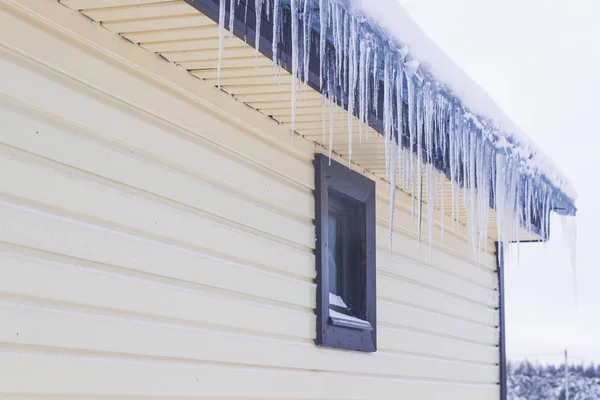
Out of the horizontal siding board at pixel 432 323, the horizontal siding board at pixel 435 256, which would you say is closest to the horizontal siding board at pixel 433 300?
the horizontal siding board at pixel 432 323

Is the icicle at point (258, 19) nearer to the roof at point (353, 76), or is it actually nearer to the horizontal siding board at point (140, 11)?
the roof at point (353, 76)

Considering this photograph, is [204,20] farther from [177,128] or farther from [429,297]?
[429,297]

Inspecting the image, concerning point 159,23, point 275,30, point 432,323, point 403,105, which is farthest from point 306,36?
point 432,323

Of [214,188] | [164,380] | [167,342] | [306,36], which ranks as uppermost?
[306,36]

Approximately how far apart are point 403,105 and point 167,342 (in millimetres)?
1923

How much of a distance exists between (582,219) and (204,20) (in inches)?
198

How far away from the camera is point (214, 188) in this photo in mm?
4355

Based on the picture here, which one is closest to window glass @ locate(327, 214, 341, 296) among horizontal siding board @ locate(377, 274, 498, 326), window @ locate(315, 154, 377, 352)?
window @ locate(315, 154, 377, 352)

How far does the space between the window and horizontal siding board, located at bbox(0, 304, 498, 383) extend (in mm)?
158

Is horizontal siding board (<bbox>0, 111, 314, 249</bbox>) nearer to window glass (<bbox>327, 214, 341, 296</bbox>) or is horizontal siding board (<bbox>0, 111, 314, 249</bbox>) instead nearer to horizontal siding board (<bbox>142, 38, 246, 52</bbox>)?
horizontal siding board (<bbox>142, 38, 246, 52</bbox>)

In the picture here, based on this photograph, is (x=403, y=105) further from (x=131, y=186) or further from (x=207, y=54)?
(x=131, y=186)

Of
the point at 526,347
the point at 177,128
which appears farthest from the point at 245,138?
the point at 526,347

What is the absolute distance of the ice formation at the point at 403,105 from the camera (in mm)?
3889

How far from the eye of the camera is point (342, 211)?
5.80 m
